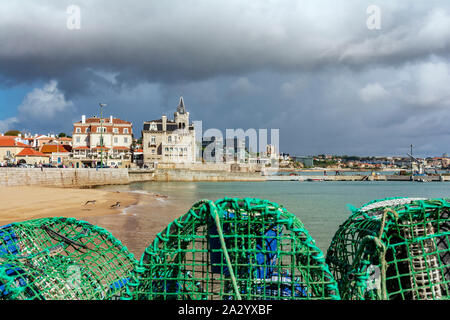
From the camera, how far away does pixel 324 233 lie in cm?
1442

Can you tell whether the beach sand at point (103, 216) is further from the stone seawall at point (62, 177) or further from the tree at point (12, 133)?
the tree at point (12, 133)

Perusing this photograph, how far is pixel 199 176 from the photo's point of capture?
6688cm

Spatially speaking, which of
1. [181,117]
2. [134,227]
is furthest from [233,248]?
[181,117]

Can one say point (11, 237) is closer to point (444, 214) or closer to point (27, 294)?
point (27, 294)

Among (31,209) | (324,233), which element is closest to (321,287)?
(324,233)

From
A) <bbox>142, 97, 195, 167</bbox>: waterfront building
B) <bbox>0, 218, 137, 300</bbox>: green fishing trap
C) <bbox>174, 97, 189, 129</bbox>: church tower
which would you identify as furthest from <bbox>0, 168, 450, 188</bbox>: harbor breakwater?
<bbox>0, 218, 137, 300</bbox>: green fishing trap

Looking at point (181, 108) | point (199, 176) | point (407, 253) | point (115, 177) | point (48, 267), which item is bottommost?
point (199, 176)

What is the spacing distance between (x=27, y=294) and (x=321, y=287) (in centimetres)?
320

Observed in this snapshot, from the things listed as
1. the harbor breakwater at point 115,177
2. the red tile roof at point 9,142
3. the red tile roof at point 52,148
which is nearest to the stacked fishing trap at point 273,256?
the harbor breakwater at point 115,177

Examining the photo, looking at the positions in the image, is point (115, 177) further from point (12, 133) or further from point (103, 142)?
point (12, 133)

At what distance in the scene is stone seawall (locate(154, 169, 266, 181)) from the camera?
62281mm

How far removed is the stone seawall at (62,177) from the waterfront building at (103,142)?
518 inches

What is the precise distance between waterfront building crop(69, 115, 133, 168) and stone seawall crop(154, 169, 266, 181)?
824cm

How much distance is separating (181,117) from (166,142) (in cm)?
770
